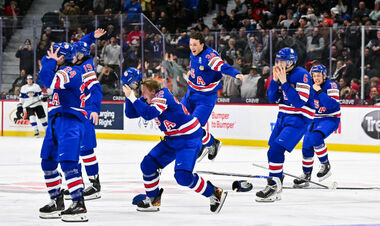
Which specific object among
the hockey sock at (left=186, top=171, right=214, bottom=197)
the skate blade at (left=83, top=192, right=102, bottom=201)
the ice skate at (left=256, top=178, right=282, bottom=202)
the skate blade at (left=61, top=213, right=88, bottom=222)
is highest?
the hockey sock at (left=186, top=171, right=214, bottom=197)

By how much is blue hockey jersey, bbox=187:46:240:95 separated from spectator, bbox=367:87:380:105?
5.17 m

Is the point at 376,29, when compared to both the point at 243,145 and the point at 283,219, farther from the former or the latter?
the point at 283,219

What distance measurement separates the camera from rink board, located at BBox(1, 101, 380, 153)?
568 inches

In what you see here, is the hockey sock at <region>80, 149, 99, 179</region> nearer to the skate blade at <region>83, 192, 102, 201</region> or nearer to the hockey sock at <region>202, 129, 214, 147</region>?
the skate blade at <region>83, 192, 102, 201</region>

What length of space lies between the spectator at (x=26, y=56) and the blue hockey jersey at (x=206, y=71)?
900 centimetres

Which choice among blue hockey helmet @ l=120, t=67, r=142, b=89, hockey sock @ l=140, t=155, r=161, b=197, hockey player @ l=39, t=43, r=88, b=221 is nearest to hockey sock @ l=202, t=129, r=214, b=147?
hockey sock @ l=140, t=155, r=161, b=197

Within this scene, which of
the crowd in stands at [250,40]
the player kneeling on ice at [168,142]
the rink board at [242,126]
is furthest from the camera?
the crowd in stands at [250,40]

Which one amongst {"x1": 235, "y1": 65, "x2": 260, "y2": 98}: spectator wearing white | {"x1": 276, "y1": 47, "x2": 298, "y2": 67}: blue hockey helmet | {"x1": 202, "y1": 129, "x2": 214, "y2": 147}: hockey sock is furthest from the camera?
{"x1": 235, "y1": 65, "x2": 260, "y2": 98}: spectator wearing white

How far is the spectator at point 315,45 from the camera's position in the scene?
48.5ft

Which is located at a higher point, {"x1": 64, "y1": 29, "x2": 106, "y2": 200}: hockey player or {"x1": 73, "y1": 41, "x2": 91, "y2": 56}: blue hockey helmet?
{"x1": 73, "y1": 41, "x2": 91, "y2": 56}: blue hockey helmet

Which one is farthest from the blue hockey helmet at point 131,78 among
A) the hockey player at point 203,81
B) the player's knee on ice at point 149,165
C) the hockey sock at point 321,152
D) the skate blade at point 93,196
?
the hockey sock at point 321,152

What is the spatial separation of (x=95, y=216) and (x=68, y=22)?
37.3ft

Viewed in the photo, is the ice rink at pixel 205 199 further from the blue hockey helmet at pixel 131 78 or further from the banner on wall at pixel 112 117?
the banner on wall at pixel 112 117

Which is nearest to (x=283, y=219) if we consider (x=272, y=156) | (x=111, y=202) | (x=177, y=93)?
(x=272, y=156)
